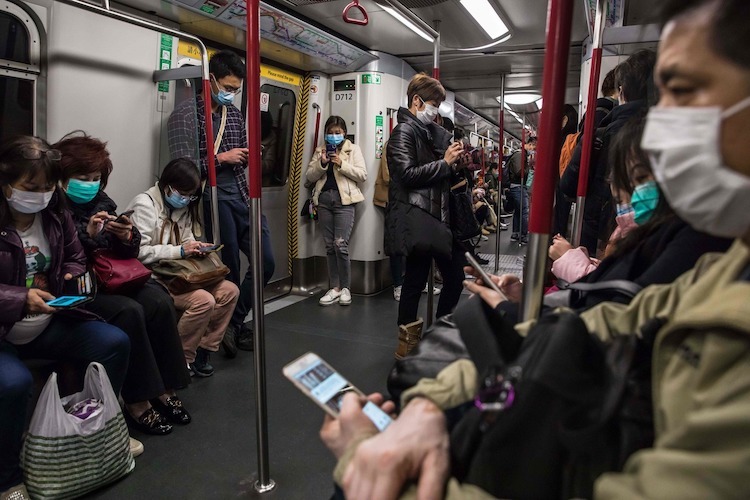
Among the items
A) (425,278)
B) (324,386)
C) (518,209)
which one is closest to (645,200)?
(324,386)

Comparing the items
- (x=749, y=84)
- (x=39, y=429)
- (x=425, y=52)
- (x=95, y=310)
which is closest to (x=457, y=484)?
(x=749, y=84)

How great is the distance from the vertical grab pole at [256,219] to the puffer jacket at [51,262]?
0.93 m

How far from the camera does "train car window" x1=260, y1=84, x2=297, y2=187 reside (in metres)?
5.30

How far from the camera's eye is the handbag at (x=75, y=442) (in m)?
2.07

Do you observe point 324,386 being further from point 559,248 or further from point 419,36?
point 419,36

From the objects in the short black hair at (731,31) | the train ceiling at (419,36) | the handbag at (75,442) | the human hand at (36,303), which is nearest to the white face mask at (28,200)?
the human hand at (36,303)

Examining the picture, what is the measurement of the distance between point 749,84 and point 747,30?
0.23ft

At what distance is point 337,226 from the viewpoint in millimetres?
5406

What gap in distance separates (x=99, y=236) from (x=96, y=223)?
7 cm

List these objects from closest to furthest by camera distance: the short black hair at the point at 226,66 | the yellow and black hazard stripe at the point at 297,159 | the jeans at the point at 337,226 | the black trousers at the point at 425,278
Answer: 1. the black trousers at the point at 425,278
2. the short black hair at the point at 226,66
3. the jeans at the point at 337,226
4. the yellow and black hazard stripe at the point at 297,159

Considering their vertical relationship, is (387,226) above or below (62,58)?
below

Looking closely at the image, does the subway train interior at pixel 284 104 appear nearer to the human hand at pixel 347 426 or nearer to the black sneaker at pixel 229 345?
the black sneaker at pixel 229 345

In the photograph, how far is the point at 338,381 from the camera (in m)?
1.13

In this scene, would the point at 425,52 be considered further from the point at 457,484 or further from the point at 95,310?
the point at 457,484
